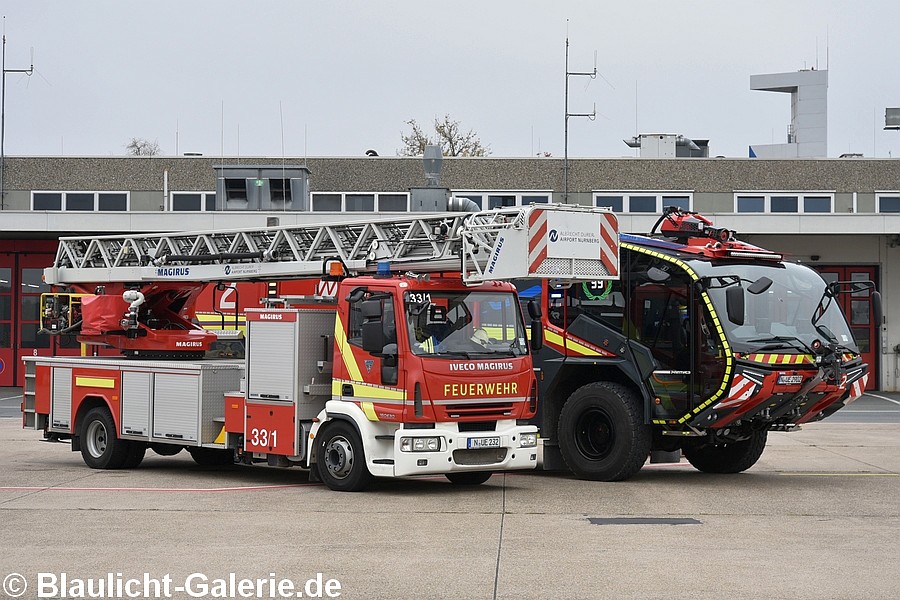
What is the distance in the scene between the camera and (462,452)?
13.7 meters

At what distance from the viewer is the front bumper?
13.4 meters

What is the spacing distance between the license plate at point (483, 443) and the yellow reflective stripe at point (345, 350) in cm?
140

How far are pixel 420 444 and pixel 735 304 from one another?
3686 millimetres

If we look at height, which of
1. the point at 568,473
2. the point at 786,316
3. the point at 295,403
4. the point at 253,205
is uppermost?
the point at 253,205

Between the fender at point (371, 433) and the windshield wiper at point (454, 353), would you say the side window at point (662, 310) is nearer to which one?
the windshield wiper at point (454, 353)

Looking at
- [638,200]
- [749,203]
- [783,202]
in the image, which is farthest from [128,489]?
[783,202]

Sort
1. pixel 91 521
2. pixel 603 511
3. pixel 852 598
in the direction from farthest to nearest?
pixel 603 511 → pixel 91 521 → pixel 852 598

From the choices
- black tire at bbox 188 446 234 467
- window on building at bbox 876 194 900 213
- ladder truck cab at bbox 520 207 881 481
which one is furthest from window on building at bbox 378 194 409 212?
ladder truck cab at bbox 520 207 881 481

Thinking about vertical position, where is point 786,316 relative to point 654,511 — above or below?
above

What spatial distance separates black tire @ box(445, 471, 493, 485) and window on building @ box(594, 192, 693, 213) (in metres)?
22.6

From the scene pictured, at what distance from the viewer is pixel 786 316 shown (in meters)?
14.6

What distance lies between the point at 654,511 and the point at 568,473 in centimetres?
388

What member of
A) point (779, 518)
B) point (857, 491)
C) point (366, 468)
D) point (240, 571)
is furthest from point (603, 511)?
point (240, 571)

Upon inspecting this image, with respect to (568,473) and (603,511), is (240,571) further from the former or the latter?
(568,473)
